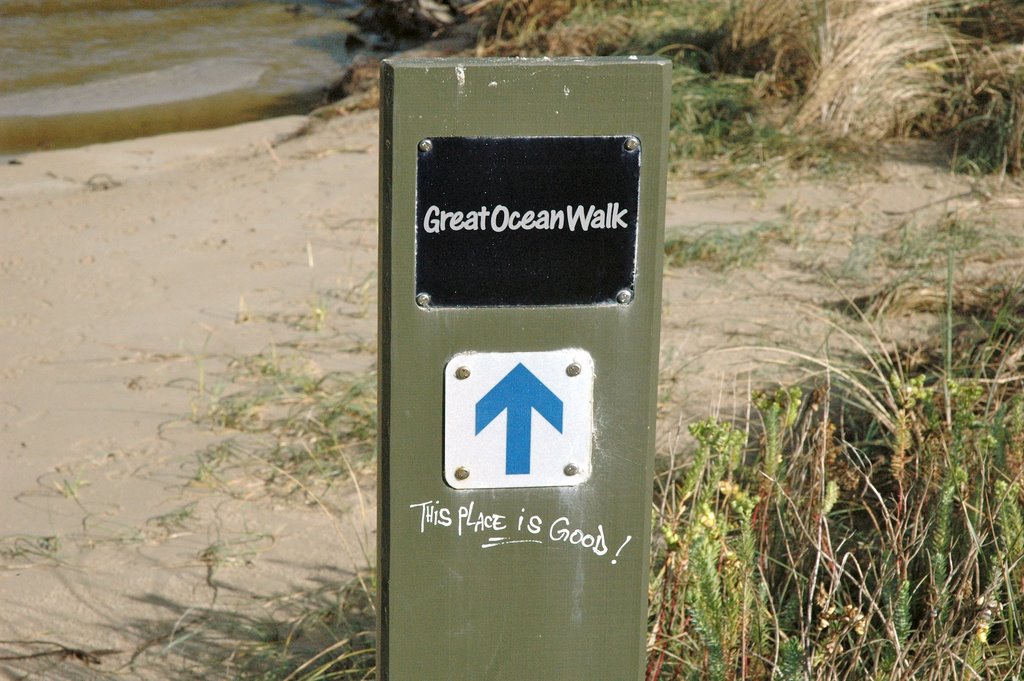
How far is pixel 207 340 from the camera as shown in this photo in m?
5.05


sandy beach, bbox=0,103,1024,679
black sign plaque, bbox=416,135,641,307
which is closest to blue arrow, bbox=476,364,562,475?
black sign plaque, bbox=416,135,641,307

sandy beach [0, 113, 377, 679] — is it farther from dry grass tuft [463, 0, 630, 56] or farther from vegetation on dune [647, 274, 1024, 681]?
dry grass tuft [463, 0, 630, 56]

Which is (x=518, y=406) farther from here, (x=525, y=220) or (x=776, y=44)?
(x=776, y=44)

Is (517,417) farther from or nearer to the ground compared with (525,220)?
nearer to the ground

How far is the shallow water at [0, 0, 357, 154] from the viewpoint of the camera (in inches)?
440

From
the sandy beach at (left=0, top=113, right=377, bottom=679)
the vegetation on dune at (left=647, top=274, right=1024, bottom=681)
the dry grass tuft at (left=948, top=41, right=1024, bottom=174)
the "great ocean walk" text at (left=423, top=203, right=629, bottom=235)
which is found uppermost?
the "great ocean walk" text at (left=423, top=203, right=629, bottom=235)

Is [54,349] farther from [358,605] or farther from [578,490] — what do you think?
[578,490]

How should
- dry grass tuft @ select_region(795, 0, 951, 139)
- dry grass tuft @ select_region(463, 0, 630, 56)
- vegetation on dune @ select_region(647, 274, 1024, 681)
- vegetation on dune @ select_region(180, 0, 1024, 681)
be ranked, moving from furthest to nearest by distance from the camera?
dry grass tuft @ select_region(463, 0, 630, 56)
dry grass tuft @ select_region(795, 0, 951, 139)
vegetation on dune @ select_region(180, 0, 1024, 681)
vegetation on dune @ select_region(647, 274, 1024, 681)

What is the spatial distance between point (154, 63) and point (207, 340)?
30.6ft

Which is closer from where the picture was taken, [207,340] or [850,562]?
[850,562]

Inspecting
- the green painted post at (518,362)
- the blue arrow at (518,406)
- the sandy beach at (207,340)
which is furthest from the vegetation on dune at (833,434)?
the blue arrow at (518,406)

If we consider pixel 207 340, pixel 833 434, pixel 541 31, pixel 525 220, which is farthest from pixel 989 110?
pixel 525 220

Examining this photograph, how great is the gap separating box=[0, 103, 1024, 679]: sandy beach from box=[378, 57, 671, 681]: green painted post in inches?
38.0

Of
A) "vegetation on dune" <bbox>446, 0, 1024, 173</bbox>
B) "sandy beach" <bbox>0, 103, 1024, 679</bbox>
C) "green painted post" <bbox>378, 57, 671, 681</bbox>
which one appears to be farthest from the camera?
"vegetation on dune" <bbox>446, 0, 1024, 173</bbox>
